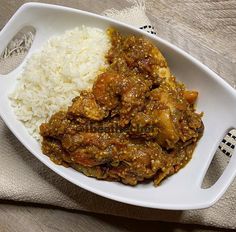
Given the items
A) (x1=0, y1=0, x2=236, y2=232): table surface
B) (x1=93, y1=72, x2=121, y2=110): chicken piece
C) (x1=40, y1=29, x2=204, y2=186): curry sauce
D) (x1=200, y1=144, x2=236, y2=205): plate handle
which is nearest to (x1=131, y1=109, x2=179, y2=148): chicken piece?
(x1=40, y1=29, x2=204, y2=186): curry sauce

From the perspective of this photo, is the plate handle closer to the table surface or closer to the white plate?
the white plate

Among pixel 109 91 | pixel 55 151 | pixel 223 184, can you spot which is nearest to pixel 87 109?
pixel 109 91

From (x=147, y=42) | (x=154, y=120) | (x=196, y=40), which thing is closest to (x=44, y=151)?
(x=154, y=120)

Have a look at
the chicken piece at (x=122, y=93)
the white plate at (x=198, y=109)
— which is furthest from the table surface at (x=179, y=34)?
the chicken piece at (x=122, y=93)

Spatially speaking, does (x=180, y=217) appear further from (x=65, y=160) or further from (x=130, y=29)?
(x=130, y=29)

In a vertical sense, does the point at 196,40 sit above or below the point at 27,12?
below

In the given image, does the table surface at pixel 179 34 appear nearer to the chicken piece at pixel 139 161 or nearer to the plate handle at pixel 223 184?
the chicken piece at pixel 139 161

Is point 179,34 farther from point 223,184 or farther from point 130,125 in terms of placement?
point 223,184
